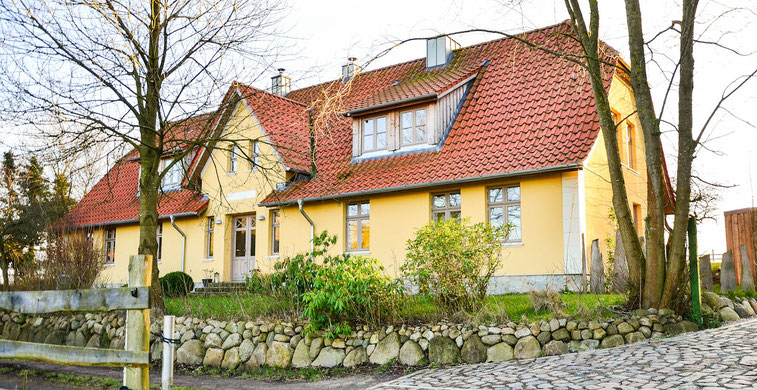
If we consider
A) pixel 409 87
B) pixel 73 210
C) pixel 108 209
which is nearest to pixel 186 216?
pixel 108 209

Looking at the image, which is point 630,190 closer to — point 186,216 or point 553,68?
point 553,68

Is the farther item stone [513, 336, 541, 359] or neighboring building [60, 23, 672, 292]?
neighboring building [60, 23, 672, 292]

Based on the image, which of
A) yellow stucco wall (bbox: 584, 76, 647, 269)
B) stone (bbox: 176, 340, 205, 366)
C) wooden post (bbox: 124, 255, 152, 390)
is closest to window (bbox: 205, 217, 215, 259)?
stone (bbox: 176, 340, 205, 366)

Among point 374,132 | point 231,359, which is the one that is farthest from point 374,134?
point 231,359

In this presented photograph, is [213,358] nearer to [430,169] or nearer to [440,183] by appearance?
[440,183]

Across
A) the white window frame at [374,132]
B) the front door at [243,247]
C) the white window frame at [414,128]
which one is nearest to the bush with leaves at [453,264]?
the white window frame at [414,128]

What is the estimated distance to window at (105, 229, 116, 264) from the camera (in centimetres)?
2512

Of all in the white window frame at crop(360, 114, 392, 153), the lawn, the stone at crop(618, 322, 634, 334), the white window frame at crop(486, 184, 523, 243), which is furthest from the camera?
the white window frame at crop(360, 114, 392, 153)

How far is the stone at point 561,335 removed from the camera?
923cm

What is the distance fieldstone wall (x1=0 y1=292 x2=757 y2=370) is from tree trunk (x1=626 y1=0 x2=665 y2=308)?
54cm

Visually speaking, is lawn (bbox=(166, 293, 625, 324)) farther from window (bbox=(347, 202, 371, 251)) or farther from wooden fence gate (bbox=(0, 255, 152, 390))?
wooden fence gate (bbox=(0, 255, 152, 390))

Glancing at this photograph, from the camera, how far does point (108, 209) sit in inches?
1005

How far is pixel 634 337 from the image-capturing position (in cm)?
916

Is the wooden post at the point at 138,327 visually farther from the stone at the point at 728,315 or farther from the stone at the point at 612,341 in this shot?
the stone at the point at 728,315
